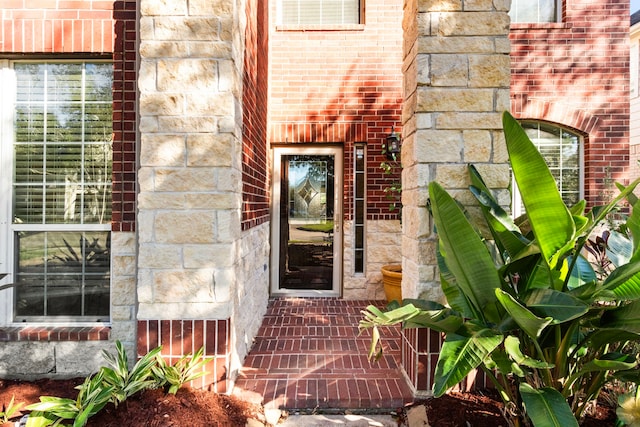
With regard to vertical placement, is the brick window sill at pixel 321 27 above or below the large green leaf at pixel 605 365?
above

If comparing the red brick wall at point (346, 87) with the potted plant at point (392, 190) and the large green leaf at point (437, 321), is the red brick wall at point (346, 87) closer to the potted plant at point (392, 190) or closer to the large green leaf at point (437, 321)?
the potted plant at point (392, 190)

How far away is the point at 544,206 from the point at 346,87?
416 centimetres

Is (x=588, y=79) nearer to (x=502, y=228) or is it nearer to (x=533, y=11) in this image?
(x=533, y=11)

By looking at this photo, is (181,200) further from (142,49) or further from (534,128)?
(534,128)

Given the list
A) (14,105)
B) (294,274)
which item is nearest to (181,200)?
(14,105)

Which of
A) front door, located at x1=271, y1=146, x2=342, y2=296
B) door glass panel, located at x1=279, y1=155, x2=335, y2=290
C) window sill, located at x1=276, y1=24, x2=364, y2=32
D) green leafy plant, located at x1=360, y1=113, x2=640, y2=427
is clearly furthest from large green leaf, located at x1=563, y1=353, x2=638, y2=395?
window sill, located at x1=276, y1=24, x2=364, y2=32

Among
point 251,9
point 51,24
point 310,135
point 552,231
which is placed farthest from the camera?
point 310,135

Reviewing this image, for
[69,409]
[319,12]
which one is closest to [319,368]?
[69,409]

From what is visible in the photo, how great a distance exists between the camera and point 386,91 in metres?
5.46

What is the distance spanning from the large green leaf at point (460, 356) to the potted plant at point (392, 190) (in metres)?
3.24

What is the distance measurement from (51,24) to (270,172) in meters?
2.96

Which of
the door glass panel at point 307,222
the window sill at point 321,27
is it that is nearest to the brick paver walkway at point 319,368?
the door glass panel at point 307,222

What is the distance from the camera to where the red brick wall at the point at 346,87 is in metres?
5.40

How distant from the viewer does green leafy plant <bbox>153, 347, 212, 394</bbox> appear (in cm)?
227
